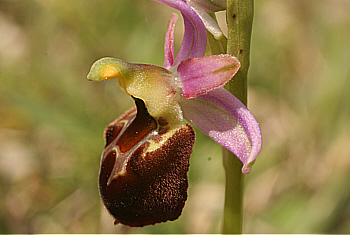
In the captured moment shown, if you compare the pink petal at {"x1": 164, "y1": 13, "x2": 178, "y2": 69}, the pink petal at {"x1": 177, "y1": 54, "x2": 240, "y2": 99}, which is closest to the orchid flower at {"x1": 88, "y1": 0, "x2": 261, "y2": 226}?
the pink petal at {"x1": 177, "y1": 54, "x2": 240, "y2": 99}

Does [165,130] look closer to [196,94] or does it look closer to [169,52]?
[196,94]

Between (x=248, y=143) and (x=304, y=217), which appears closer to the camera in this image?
(x=248, y=143)

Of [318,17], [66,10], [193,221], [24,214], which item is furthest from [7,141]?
[318,17]

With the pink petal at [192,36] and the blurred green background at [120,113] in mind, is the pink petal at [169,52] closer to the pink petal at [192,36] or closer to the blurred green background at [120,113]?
the pink petal at [192,36]

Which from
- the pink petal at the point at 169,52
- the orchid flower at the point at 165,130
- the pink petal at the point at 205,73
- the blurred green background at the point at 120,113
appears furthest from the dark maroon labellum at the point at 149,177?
the blurred green background at the point at 120,113

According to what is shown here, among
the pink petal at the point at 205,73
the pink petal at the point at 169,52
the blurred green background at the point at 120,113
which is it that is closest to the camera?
the pink petal at the point at 205,73

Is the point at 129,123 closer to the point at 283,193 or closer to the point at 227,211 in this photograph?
the point at 227,211

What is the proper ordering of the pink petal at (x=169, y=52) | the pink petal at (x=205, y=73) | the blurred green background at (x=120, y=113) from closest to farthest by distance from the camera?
the pink petal at (x=205, y=73) < the pink petal at (x=169, y=52) < the blurred green background at (x=120, y=113)
